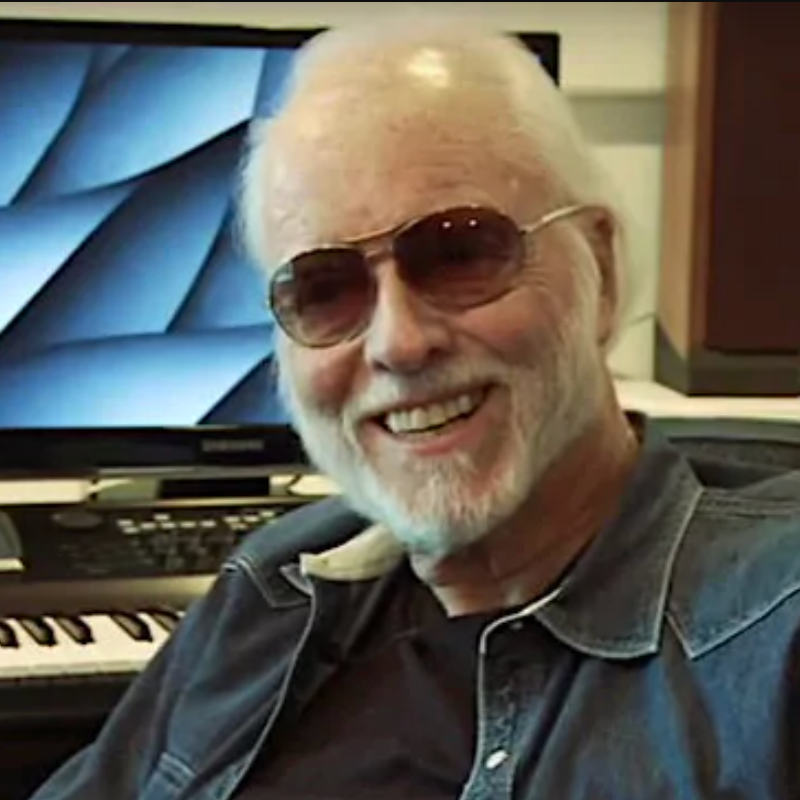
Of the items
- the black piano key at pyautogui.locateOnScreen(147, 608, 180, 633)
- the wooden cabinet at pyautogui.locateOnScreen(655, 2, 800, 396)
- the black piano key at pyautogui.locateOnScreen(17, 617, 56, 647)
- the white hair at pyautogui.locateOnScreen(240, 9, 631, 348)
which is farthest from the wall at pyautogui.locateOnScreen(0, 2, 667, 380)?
the white hair at pyautogui.locateOnScreen(240, 9, 631, 348)

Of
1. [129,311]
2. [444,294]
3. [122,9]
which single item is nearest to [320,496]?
[129,311]

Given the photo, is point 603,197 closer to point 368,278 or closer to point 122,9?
point 368,278

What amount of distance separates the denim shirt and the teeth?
0.13 m

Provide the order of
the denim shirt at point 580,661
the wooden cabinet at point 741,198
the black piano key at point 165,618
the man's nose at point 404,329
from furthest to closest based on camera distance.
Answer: the wooden cabinet at point 741,198 → the black piano key at point 165,618 → the man's nose at point 404,329 → the denim shirt at point 580,661

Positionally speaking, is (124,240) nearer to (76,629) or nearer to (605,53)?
(76,629)

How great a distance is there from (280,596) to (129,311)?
2.22 feet

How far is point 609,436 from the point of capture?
1308 millimetres

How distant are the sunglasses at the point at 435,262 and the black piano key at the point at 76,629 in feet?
1.74

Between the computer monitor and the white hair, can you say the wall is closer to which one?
the computer monitor

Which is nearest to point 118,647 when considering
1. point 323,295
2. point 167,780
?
point 167,780

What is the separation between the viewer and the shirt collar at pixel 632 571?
1.20 m

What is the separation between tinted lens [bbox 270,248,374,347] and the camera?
1.26 meters

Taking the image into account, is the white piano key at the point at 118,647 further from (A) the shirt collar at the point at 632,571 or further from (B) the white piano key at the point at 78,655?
(A) the shirt collar at the point at 632,571

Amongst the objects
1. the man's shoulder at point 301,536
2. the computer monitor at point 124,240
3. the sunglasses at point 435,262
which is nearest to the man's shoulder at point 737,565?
the sunglasses at point 435,262
